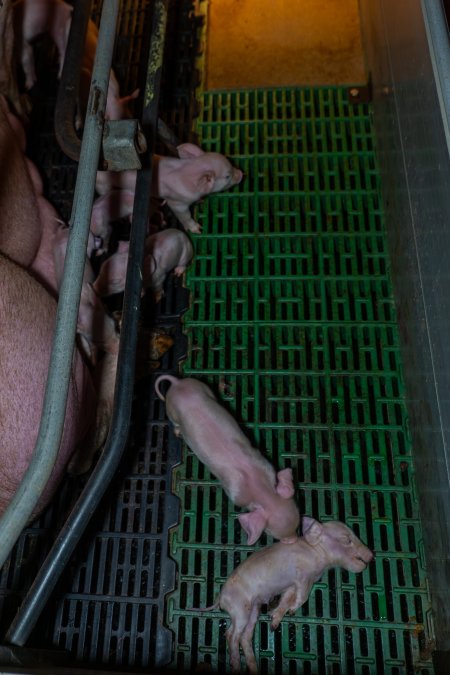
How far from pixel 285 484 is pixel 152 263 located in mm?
873

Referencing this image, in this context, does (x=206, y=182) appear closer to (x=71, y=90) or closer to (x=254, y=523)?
(x=71, y=90)

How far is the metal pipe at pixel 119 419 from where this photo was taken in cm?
119

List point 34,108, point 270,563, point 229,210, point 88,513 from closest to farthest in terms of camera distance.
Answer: point 88,513, point 270,563, point 229,210, point 34,108

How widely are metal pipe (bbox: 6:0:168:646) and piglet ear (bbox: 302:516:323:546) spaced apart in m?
0.69

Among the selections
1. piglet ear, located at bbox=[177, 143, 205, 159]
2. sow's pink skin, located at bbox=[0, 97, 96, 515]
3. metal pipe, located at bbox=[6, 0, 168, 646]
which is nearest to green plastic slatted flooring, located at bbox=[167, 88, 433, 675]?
piglet ear, located at bbox=[177, 143, 205, 159]

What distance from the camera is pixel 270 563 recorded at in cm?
171

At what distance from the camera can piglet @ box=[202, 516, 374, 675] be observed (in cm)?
168

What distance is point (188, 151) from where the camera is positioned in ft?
7.67

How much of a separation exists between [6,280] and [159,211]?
93cm

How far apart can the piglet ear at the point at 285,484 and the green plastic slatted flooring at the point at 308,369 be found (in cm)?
9

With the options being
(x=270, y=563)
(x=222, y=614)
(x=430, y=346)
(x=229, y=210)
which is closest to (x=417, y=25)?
(x=430, y=346)

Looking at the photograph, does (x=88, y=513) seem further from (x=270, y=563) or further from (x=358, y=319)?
(x=358, y=319)

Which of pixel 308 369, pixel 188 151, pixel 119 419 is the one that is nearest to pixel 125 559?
pixel 119 419

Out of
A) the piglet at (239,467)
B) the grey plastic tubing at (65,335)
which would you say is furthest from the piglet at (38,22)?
the piglet at (239,467)
